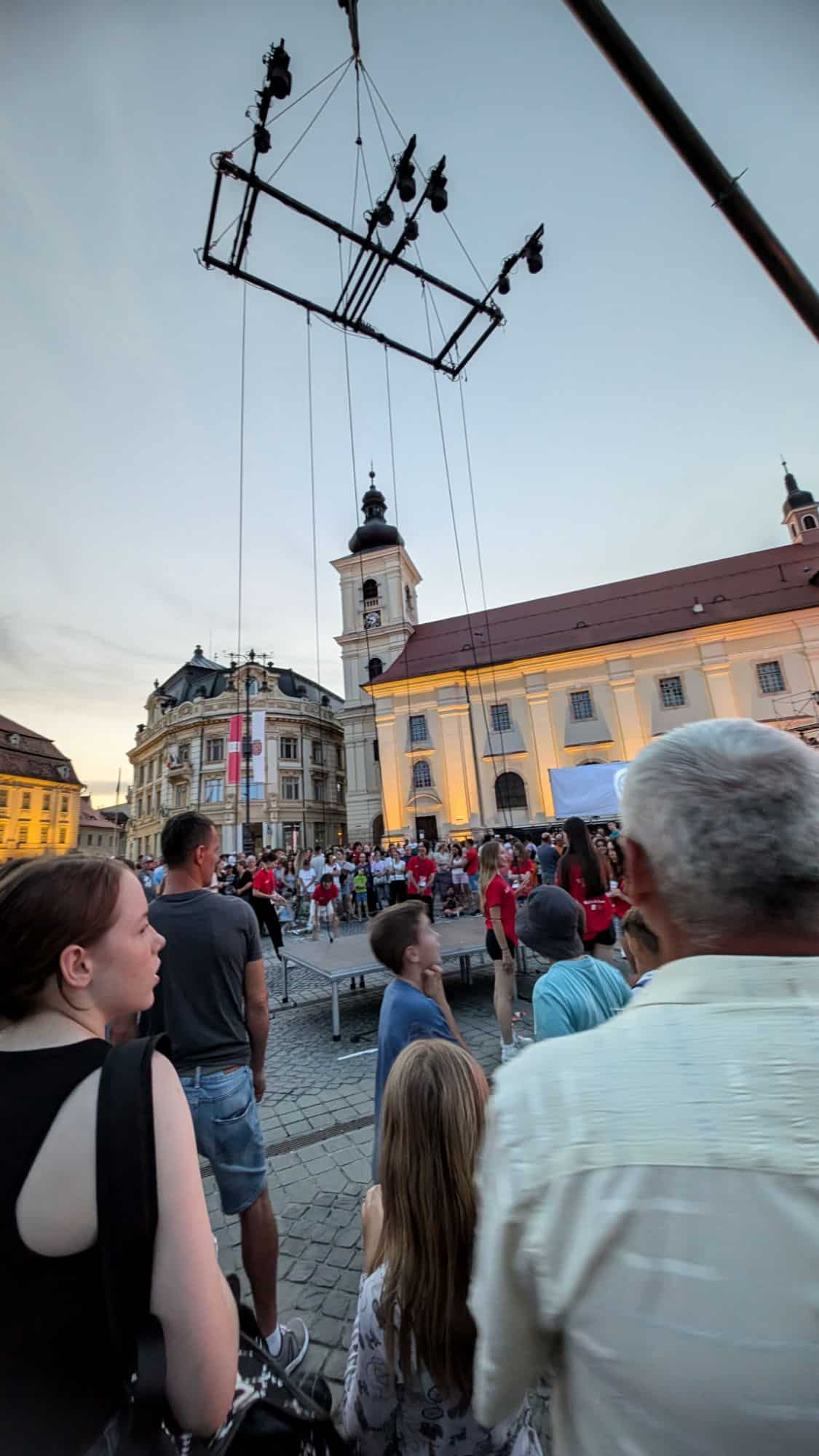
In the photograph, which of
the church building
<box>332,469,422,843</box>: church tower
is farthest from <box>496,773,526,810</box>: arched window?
<box>332,469,422,843</box>: church tower

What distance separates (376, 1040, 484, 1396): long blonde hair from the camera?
1.39 metres

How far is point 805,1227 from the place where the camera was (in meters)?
0.59

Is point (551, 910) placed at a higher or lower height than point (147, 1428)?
higher

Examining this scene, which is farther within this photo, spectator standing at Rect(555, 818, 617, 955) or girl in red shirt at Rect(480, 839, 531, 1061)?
girl in red shirt at Rect(480, 839, 531, 1061)

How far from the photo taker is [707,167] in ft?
12.0

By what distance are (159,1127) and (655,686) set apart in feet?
113

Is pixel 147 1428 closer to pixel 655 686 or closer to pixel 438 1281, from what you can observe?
pixel 438 1281

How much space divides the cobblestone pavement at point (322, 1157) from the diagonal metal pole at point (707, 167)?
6387mm

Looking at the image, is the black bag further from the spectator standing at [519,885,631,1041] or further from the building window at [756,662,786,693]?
the building window at [756,662,786,693]

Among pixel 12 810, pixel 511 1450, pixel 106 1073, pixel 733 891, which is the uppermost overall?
pixel 12 810

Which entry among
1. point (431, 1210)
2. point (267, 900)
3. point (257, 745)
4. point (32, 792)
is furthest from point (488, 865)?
point (32, 792)

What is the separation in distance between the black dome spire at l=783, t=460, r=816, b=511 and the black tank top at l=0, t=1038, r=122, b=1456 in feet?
188

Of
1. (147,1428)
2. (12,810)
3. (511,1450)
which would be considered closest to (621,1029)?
(147,1428)

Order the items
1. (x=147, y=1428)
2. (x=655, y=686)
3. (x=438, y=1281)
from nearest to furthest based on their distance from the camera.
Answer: (x=147, y=1428) < (x=438, y=1281) < (x=655, y=686)
